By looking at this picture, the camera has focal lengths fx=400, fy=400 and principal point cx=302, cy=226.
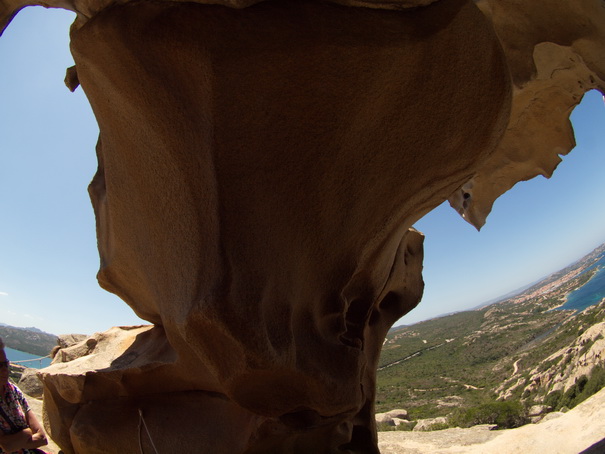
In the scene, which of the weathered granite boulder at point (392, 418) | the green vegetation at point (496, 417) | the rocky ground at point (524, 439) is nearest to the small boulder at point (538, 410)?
the green vegetation at point (496, 417)

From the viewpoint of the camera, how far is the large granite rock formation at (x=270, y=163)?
196cm

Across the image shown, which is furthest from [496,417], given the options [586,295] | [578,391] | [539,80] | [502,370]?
[586,295]

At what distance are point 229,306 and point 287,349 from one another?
420 millimetres

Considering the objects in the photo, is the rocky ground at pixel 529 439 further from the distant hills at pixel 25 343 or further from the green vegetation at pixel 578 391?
the distant hills at pixel 25 343

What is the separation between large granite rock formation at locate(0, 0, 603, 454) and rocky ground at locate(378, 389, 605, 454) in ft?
8.82

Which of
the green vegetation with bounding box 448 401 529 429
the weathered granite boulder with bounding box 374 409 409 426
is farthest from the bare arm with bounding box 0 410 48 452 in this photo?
the green vegetation with bounding box 448 401 529 429

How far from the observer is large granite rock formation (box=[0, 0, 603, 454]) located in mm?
1955

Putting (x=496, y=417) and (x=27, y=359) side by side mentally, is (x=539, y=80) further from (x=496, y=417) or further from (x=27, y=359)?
(x=496, y=417)

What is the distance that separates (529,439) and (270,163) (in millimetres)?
4858

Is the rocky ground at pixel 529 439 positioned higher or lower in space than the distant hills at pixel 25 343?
lower

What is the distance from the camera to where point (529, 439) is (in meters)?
4.81

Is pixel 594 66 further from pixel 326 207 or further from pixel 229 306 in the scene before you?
pixel 229 306

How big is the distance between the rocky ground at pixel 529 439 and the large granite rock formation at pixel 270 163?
269 centimetres

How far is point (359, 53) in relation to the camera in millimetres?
2021
